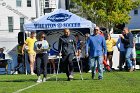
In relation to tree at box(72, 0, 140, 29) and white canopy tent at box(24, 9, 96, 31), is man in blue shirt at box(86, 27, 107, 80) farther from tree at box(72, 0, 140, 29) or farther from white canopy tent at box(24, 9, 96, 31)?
tree at box(72, 0, 140, 29)

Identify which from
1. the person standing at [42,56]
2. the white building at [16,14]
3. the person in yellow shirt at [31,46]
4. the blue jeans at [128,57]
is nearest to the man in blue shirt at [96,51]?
the person standing at [42,56]

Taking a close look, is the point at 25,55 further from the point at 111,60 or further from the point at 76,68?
the point at 111,60

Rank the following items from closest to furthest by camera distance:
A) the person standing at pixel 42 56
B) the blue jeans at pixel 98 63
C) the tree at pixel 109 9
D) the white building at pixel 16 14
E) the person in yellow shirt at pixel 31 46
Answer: the person standing at pixel 42 56 < the blue jeans at pixel 98 63 < the person in yellow shirt at pixel 31 46 < the tree at pixel 109 9 < the white building at pixel 16 14

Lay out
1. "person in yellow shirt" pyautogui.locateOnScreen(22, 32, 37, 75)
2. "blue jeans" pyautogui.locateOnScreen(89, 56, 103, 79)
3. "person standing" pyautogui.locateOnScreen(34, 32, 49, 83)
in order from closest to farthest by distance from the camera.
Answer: "person standing" pyautogui.locateOnScreen(34, 32, 49, 83)
"blue jeans" pyautogui.locateOnScreen(89, 56, 103, 79)
"person in yellow shirt" pyautogui.locateOnScreen(22, 32, 37, 75)

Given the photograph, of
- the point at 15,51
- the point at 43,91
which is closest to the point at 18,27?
the point at 15,51

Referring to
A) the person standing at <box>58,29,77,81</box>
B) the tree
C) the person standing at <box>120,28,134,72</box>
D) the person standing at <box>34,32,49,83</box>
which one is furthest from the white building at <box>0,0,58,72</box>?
the person standing at <box>34,32,49,83</box>

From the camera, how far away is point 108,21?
170ft

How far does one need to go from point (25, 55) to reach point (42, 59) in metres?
7.53

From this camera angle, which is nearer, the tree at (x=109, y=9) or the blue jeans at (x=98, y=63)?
the blue jeans at (x=98, y=63)

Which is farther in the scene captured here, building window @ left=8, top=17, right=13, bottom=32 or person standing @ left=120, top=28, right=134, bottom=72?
building window @ left=8, top=17, right=13, bottom=32

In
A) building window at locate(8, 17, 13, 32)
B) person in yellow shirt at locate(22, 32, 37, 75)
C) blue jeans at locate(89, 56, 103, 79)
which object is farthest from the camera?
building window at locate(8, 17, 13, 32)

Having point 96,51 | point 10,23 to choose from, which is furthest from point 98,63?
point 10,23

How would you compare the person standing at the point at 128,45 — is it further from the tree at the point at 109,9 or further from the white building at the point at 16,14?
the white building at the point at 16,14

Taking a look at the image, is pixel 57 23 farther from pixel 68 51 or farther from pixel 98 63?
pixel 98 63
